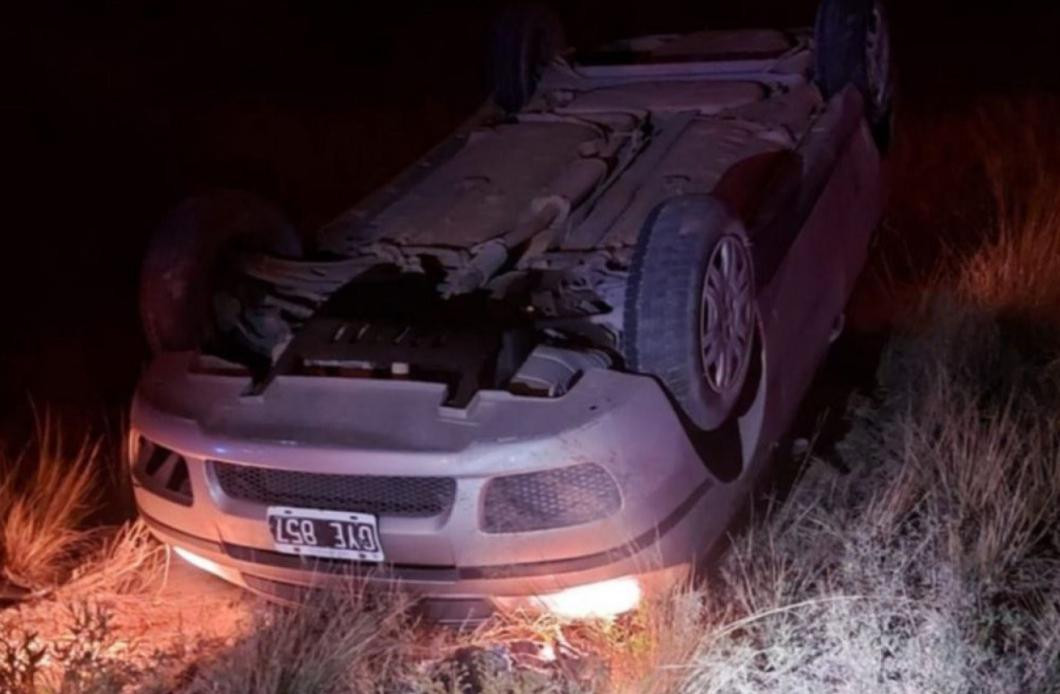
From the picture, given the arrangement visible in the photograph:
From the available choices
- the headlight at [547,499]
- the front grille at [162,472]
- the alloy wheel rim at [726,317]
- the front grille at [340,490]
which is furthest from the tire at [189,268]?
the alloy wheel rim at [726,317]

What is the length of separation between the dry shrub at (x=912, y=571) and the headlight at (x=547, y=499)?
0.41 metres

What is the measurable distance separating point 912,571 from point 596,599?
833mm

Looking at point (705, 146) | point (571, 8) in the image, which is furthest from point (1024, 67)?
point (705, 146)

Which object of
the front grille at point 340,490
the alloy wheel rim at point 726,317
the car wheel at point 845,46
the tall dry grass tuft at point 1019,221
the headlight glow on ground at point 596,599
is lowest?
the tall dry grass tuft at point 1019,221

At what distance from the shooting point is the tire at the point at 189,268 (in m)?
4.21

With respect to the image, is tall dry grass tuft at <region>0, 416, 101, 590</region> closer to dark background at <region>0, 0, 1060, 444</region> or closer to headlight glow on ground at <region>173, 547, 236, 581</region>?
headlight glow on ground at <region>173, 547, 236, 581</region>

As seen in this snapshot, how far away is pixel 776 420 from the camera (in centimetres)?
430

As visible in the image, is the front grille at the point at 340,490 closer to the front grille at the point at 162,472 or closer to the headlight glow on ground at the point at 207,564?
the front grille at the point at 162,472

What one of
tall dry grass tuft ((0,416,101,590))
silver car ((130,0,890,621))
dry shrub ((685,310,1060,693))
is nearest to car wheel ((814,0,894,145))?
silver car ((130,0,890,621))

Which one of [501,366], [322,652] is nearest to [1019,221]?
[501,366]

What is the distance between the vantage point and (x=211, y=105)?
34.9 feet

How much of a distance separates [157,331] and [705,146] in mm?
A: 2103

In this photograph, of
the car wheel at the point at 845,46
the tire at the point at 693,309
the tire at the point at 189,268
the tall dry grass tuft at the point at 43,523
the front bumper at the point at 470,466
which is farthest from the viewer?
the car wheel at the point at 845,46

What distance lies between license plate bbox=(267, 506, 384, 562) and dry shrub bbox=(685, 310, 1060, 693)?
861mm
